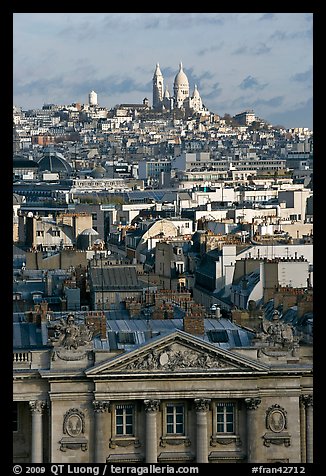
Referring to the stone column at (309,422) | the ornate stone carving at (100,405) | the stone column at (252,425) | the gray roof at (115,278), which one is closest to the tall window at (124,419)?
the ornate stone carving at (100,405)

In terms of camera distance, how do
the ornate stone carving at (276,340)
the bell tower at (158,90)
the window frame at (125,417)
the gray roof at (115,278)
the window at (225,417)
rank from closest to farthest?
the window frame at (125,417) → the window at (225,417) → the ornate stone carving at (276,340) → the gray roof at (115,278) → the bell tower at (158,90)

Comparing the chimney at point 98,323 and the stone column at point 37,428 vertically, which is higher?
the chimney at point 98,323

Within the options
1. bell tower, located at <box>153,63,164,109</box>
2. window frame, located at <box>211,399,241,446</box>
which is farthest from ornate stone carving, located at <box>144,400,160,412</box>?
bell tower, located at <box>153,63,164,109</box>

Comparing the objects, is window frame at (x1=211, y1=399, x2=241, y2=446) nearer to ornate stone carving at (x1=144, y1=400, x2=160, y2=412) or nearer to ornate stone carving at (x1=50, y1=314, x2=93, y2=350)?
ornate stone carving at (x1=144, y1=400, x2=160, y2=412)

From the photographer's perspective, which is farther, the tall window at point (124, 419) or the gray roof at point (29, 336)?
the gray roof at point (29, 336)

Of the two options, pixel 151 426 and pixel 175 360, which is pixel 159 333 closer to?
pixel 175 360

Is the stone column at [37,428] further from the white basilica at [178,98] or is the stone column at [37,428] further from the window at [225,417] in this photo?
the white basilica at [178,98]

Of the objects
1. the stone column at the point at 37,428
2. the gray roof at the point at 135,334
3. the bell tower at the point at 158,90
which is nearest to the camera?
the stone column at the point at 37,428
